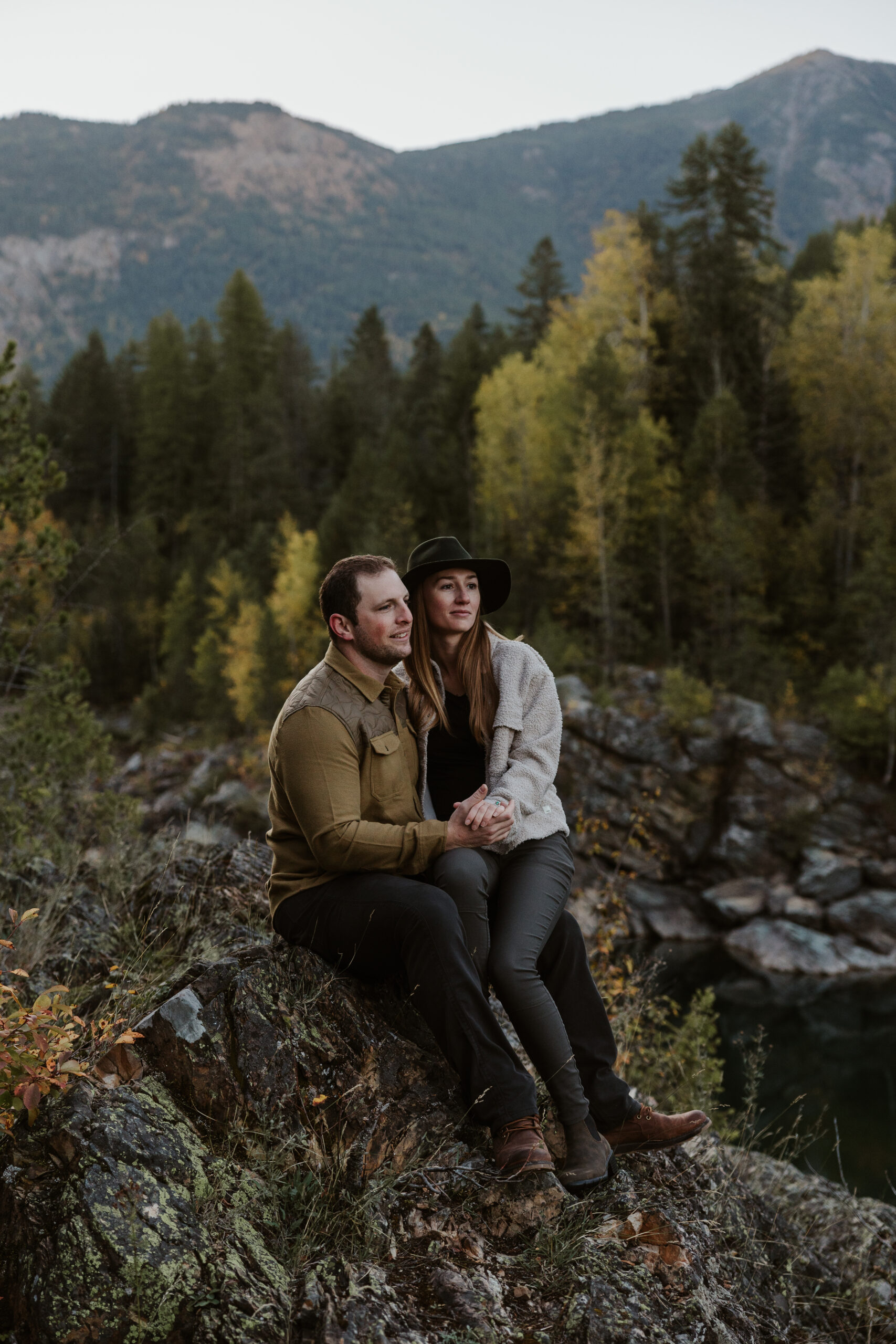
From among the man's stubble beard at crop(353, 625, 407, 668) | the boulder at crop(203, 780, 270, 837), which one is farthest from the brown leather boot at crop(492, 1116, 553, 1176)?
the boulder at crop(203, 780, 270, 837)

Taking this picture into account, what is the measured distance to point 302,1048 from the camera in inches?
119

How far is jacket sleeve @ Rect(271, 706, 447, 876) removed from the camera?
119 inches

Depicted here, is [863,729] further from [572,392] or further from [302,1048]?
[302,1048]

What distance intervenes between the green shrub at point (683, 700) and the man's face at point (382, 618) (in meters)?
20.6

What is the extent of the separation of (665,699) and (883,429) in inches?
423

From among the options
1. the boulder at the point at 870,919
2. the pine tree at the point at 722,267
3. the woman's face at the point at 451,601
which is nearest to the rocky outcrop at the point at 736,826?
the boulder at the point at 870,919

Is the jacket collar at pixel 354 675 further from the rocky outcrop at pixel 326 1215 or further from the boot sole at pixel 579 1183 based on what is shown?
the boot sole at pixel 579 1183

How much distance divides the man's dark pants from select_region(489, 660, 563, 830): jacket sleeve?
490 millimetres

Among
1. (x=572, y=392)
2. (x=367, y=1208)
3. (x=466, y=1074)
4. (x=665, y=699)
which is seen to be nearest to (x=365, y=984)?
(x=466, y=1074)

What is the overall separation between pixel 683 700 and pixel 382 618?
20764 mm

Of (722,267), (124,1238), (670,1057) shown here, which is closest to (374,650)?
(124,1238)

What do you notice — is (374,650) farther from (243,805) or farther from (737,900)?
(243,805)

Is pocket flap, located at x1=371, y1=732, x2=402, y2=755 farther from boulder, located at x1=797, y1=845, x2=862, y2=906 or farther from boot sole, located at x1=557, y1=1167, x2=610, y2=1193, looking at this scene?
boulder, located at x1=797, y1=845, x2=862, y2=906

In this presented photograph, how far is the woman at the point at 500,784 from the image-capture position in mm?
3049
